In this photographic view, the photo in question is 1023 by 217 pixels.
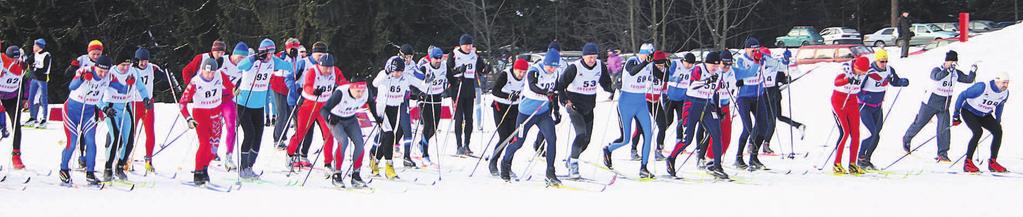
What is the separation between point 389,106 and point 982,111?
597cm

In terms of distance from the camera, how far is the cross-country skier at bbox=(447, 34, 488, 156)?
1367 centimetres

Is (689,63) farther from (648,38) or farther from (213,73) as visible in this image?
(648,38)

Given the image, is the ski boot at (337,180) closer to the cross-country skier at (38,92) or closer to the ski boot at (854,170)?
the ski boot at (854,170)

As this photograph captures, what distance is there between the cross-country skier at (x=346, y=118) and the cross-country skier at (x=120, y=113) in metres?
1.71

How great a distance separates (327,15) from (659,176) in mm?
21913

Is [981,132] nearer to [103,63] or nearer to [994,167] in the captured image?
[994,167]

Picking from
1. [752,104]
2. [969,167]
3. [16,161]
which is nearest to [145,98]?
[16,161]

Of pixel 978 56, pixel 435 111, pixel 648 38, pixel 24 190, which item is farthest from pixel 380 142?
pixel 648 38

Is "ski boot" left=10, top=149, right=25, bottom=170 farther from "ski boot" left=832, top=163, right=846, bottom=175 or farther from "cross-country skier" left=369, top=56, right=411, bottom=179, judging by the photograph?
"ski boot" left=832, top=163, right=846, bottom=175

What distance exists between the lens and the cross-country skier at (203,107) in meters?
10.1

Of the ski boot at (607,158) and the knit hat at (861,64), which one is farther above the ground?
the knit hat at (861,64)

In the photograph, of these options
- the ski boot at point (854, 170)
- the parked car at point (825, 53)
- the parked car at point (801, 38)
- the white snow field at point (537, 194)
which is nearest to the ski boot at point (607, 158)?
the white snow field at point (537, 194)

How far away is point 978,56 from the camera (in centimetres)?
2316

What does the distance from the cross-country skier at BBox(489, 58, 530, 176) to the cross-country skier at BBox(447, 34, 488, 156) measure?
1.77 m
